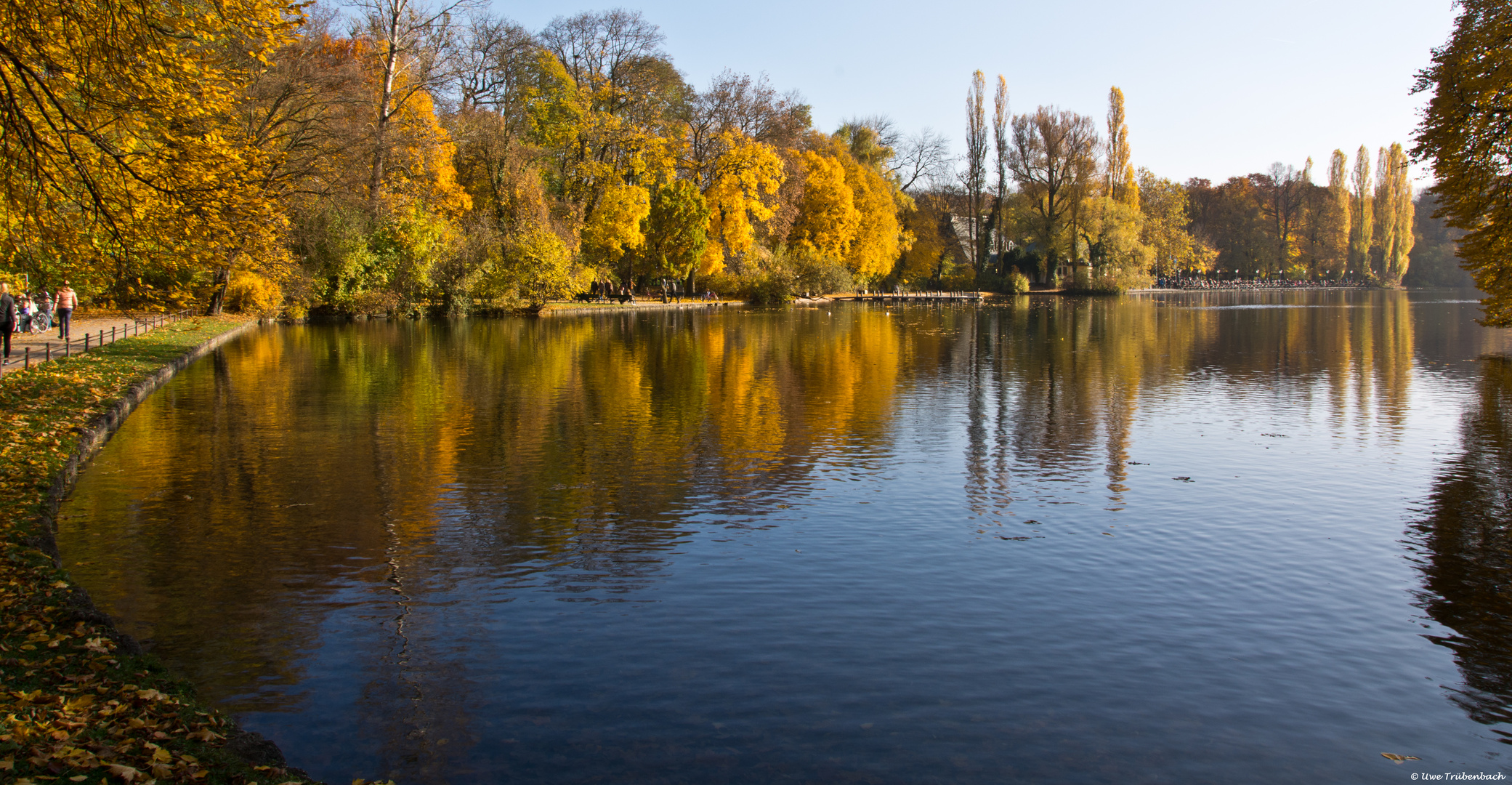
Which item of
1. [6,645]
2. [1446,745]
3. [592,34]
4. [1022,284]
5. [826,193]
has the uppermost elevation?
[592,34]

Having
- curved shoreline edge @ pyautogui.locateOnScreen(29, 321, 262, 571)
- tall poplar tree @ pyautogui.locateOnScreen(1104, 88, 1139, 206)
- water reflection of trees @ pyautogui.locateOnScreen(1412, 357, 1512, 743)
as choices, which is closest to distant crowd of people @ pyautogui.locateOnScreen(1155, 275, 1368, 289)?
tall poplar tree @ pyautogui.locateOnScreen(1104, 88, 1139, 206)

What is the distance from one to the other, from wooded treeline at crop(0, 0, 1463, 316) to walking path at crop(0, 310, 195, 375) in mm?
1507

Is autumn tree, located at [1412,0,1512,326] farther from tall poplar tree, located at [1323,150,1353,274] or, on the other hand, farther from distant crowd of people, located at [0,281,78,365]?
tall poplar tree, located at [1323,150,1353,274]

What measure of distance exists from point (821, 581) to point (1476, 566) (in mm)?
6641

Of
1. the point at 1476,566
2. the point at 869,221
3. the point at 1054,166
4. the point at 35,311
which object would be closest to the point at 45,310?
the point at 35,311

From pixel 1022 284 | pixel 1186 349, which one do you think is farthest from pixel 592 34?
pixel 1022 284

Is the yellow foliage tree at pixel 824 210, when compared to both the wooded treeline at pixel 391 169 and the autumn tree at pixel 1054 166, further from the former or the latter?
the autumn tree at pixel 1054 166

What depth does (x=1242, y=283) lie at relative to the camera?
131 m

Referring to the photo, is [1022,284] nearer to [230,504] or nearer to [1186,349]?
[1186,349]

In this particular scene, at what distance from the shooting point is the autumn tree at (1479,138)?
1004 inches

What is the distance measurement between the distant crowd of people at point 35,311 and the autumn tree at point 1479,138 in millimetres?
34701

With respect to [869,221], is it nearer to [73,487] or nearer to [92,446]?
[92,446]

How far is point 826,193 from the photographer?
75062 mm

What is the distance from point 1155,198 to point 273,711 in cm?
10850
